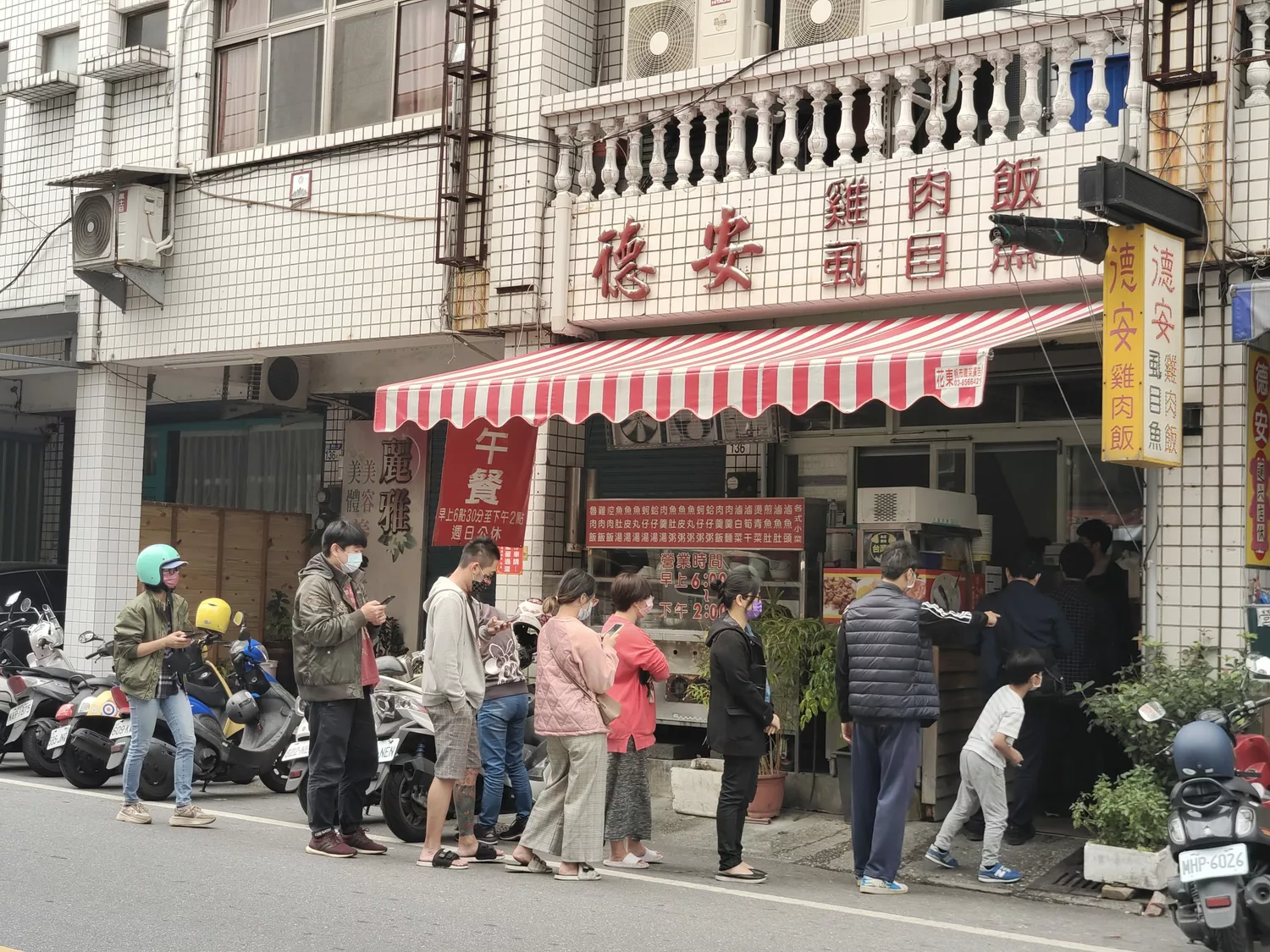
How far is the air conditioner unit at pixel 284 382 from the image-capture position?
15.0m

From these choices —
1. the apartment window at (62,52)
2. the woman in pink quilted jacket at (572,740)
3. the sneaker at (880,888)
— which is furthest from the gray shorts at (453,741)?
the apartment window at (62,52)

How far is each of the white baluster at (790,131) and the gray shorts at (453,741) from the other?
4.36 metres

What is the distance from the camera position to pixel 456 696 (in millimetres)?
7816

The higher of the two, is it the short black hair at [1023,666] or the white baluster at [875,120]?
the white baluster at [875,120]

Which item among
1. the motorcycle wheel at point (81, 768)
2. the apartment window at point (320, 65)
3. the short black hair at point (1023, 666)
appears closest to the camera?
the short black hair at point (1023, 666)

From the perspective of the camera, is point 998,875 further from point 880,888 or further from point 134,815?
point 134,815

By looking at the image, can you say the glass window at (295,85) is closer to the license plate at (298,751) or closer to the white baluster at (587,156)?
the white baluster at (587,156)

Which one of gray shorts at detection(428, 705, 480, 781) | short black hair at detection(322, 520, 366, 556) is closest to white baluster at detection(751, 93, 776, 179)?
short black hair at detection(322, 520, 366, 556)

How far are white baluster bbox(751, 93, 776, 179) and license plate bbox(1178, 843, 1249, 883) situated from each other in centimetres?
572

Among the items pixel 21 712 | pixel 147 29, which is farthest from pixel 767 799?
pixel 147 29

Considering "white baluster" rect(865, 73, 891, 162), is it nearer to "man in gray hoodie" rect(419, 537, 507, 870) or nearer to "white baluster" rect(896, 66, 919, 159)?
"white baluster" rect(896, 66, 919, 159)

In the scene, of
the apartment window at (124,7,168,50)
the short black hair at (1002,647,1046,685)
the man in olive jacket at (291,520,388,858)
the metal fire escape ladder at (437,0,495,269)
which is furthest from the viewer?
the apartment window at (124,7,168,50)

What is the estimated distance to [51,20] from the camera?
14.7 metres

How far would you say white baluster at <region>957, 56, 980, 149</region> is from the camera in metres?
9.17
